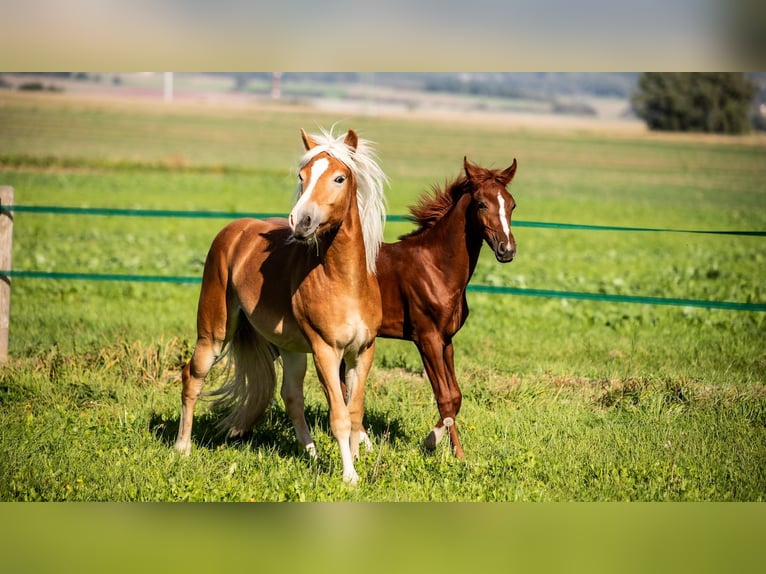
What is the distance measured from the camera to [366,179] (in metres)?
5.97

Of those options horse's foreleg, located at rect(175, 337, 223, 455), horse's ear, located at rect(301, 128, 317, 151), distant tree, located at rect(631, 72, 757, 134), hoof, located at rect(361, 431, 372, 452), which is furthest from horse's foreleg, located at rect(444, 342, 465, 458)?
distant tree, located at rect(631, 72, 757, 134)

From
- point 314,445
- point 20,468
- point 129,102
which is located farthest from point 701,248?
point 129,102

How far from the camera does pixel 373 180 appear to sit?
6.08 meters

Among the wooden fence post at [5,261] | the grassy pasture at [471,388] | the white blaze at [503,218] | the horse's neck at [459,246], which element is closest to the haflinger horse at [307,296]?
the grassy pasture at [471,388]

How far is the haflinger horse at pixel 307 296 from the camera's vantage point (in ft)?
18.9

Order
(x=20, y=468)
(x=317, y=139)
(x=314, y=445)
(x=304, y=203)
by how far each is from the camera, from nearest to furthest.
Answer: (x=304, y=203) < (x=317, y=139) < (x=20, y=468) < (x=314, y=445)

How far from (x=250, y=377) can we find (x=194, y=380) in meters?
0.42

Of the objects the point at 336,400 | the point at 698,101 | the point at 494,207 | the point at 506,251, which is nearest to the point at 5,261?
the point at 336,400

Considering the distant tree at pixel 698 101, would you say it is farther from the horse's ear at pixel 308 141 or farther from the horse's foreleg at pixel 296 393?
the horse's ear at pixel 308 141

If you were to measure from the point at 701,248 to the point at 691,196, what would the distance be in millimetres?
14540

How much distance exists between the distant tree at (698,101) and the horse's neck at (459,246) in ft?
173

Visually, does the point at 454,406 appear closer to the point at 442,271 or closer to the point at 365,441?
the point at 365,441

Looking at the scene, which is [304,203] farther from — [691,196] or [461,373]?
[691,196]

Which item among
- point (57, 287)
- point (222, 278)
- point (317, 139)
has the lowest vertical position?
point (57, 287)
